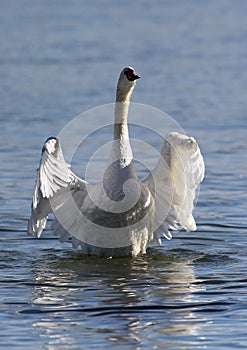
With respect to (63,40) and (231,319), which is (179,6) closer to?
(63,40)

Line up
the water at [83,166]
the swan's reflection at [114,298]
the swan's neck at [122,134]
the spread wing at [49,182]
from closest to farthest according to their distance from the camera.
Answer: the swan's reflection at [114,298] → the water at [83,166] → the spread wing at [49,182] → the swan's neck at [122,134]

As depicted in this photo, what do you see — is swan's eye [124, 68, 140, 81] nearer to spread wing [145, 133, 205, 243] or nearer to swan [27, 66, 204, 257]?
swan [27, 66, 204, 257]

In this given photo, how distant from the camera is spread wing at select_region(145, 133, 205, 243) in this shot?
12211mm

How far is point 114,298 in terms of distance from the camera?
10.7 meters

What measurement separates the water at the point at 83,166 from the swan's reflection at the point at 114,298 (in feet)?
0.05

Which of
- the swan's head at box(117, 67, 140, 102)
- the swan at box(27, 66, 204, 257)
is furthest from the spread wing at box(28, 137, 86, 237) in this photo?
the swan's head at box(117, 67, 140, 102)

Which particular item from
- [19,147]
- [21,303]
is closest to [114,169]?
[21,303]

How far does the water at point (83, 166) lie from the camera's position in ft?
31.6

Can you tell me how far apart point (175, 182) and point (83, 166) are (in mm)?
4930

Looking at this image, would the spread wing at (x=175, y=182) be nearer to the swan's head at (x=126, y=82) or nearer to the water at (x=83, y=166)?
the water at (x=83, y=166)

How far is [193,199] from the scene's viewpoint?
12.7m

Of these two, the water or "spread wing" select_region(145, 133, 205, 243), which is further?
"spread wing" select_region(145, 133, 205, 243)

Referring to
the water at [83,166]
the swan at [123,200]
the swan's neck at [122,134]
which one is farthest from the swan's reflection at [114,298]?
the swan's neck at [122,134]

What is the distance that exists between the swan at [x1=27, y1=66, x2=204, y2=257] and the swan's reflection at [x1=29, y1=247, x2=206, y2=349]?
12.2 inches
